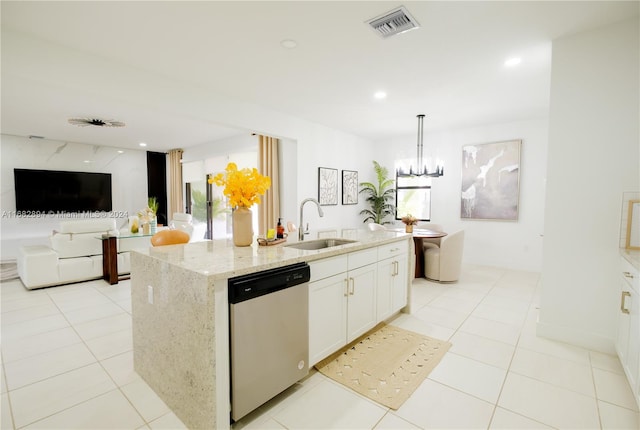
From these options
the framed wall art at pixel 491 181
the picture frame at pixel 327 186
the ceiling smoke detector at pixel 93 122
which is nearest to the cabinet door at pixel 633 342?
the framed wall art at pixel 491 181

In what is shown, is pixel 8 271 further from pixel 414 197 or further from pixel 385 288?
pixel 414 197

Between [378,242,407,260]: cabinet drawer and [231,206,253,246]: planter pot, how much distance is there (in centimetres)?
118

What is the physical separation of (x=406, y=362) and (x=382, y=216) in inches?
189

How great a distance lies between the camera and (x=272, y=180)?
18.3ft

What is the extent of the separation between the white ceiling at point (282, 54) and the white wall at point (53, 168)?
287 centimetres

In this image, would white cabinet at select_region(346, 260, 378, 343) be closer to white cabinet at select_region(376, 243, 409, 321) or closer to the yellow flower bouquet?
white cabinet at select_region(376, 243, 409, 321)

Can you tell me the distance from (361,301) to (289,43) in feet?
7.70

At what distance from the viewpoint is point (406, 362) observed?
235 cm

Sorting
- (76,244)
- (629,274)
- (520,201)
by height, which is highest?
(520,201)

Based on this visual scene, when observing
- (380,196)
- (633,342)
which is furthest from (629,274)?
(380,196)

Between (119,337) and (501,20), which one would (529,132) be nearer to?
(501,20)

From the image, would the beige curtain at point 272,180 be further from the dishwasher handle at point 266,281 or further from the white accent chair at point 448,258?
the dishwasher handle at point 266,281

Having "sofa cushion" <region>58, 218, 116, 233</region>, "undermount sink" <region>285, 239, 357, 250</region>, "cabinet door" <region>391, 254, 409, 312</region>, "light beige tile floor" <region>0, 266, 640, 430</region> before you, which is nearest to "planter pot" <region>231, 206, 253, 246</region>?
"undermount sink" <region>285, 239, 357, 250</region>

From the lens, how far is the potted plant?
22.2ft
